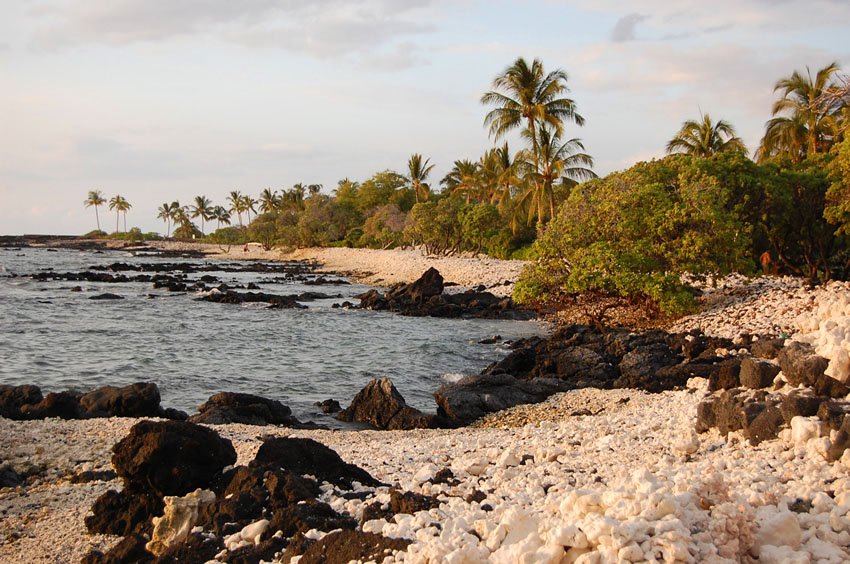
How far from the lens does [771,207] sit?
2586cm

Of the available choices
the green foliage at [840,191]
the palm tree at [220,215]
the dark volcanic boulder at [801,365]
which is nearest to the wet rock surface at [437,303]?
the green foliage at [840,191]

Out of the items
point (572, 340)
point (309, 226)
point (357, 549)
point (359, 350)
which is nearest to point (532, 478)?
point (357, 549)

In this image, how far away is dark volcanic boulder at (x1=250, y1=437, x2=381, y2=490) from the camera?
6.77m

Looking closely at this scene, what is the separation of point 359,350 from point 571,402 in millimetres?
10324

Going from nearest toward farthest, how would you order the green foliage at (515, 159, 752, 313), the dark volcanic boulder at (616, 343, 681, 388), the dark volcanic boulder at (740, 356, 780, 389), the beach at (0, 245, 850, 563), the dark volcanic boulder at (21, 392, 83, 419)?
the beach at (0, 245, 850, 563) → the dark volcanic boulder at (740, 356, 780, 389) → the dark volcanic boulder at (21, 392, 83, 419) → the dark volcanic boulder at (616, 343, 681, 388) → the green foliage at (515, 159, 752, 313)

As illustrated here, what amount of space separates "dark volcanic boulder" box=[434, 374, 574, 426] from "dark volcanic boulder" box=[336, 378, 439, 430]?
57 cm

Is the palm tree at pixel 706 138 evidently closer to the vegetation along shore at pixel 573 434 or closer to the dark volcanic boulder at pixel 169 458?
the vegetation along shore at pixel 573 434

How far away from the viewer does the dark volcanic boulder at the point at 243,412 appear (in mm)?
12086

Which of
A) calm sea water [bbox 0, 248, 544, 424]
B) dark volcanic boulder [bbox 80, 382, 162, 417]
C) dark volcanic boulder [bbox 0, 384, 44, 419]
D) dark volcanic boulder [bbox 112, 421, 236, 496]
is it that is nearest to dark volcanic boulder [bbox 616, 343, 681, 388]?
calm sea water [bbox 0, 248, 544, 424]

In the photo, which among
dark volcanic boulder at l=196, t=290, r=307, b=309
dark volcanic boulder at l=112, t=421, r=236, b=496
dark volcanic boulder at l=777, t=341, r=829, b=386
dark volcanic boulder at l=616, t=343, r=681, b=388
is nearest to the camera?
dark volcanic boulder at l=112, t=421, r=236, b=496

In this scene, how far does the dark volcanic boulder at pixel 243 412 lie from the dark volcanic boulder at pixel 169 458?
191 inches

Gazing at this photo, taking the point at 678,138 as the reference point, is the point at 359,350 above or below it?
below

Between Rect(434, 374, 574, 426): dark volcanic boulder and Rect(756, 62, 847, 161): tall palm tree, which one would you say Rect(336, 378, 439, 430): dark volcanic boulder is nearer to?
Rect(434, 374, 574, 426): dark volcanic boulder

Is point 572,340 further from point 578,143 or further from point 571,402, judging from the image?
point 578,143
